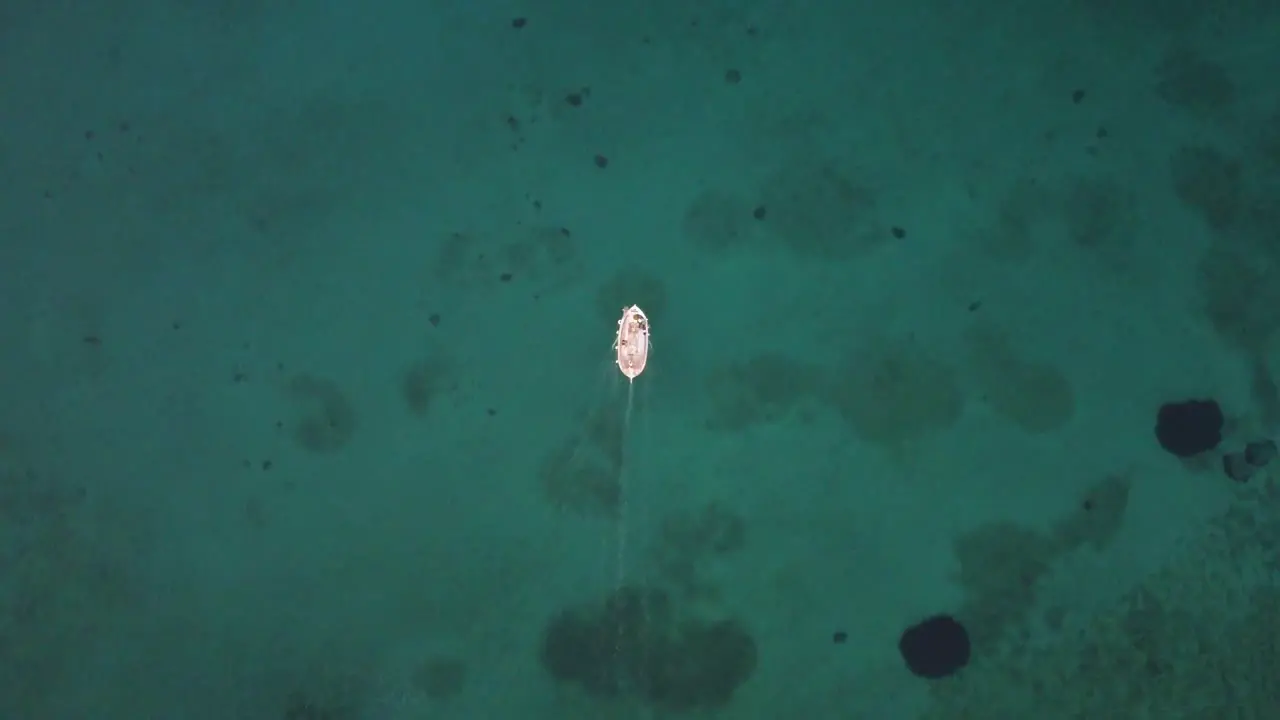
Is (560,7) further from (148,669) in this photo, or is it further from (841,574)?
(148,669)

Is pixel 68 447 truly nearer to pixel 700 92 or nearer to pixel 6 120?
pixel 6 120

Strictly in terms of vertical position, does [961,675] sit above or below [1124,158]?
below

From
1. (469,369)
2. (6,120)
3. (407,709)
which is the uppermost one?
(6,120)

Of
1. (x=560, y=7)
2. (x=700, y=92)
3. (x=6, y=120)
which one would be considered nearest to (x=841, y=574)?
(x=700, y=92)

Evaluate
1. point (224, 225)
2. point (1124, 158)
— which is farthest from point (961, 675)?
point (224, 225)

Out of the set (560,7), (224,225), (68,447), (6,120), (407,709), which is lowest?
(407,709)

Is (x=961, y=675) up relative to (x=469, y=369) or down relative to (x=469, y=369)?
down
